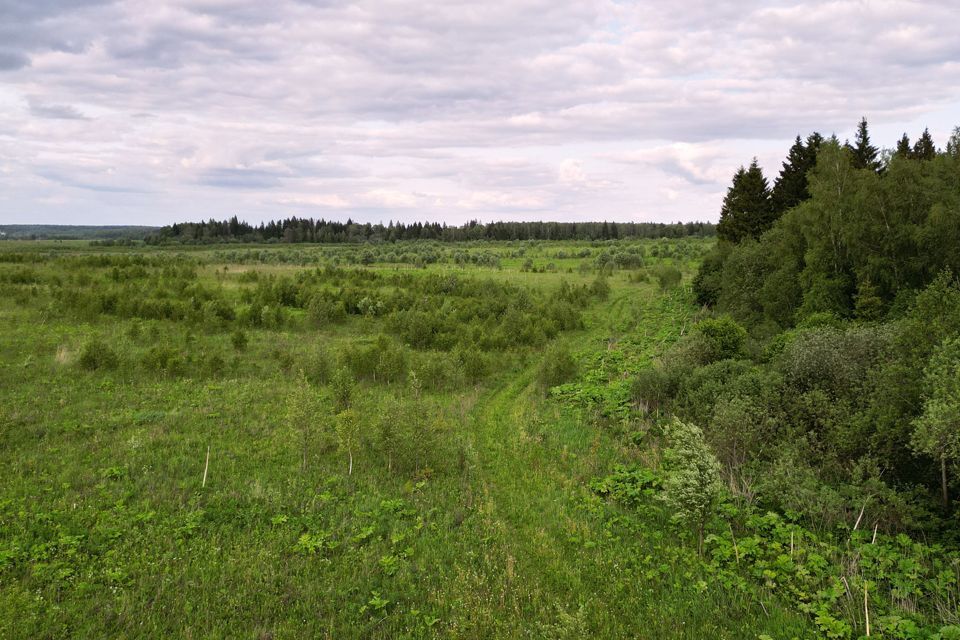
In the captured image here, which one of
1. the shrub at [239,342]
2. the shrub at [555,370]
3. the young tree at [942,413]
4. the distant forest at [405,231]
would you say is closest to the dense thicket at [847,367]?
the young tree at [942,413]

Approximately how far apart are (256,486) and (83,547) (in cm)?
364

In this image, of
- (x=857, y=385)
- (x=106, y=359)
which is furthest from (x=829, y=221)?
(x=106, y=359)

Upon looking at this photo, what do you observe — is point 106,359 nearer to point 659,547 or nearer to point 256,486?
point 256,486

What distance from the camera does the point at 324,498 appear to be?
1259 centimetres

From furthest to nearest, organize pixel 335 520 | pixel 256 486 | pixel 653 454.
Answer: pixel 653 454 < pixel 256 486 < pixel 335 520

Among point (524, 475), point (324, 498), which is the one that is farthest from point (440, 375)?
point (324, 498)

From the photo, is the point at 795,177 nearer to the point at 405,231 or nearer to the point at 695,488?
the point at 695,488

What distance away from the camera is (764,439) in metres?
14.1

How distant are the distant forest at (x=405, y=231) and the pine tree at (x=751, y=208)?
124376 mm

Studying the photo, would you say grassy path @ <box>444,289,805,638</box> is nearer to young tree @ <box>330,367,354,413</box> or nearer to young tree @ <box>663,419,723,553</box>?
young tree @ <box>663,419,723,553</box>

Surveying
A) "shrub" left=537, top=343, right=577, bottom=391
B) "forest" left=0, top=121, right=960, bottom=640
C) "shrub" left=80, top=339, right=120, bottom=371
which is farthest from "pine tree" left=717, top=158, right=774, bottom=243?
"shrub" left=80, top=339, right=120, bottom=371

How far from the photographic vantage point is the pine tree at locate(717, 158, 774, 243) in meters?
Answer: 43.5

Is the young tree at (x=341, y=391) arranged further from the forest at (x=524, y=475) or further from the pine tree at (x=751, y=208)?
the pine tree at (x=751, y=208)

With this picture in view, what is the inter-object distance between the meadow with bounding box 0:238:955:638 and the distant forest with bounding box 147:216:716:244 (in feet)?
476
